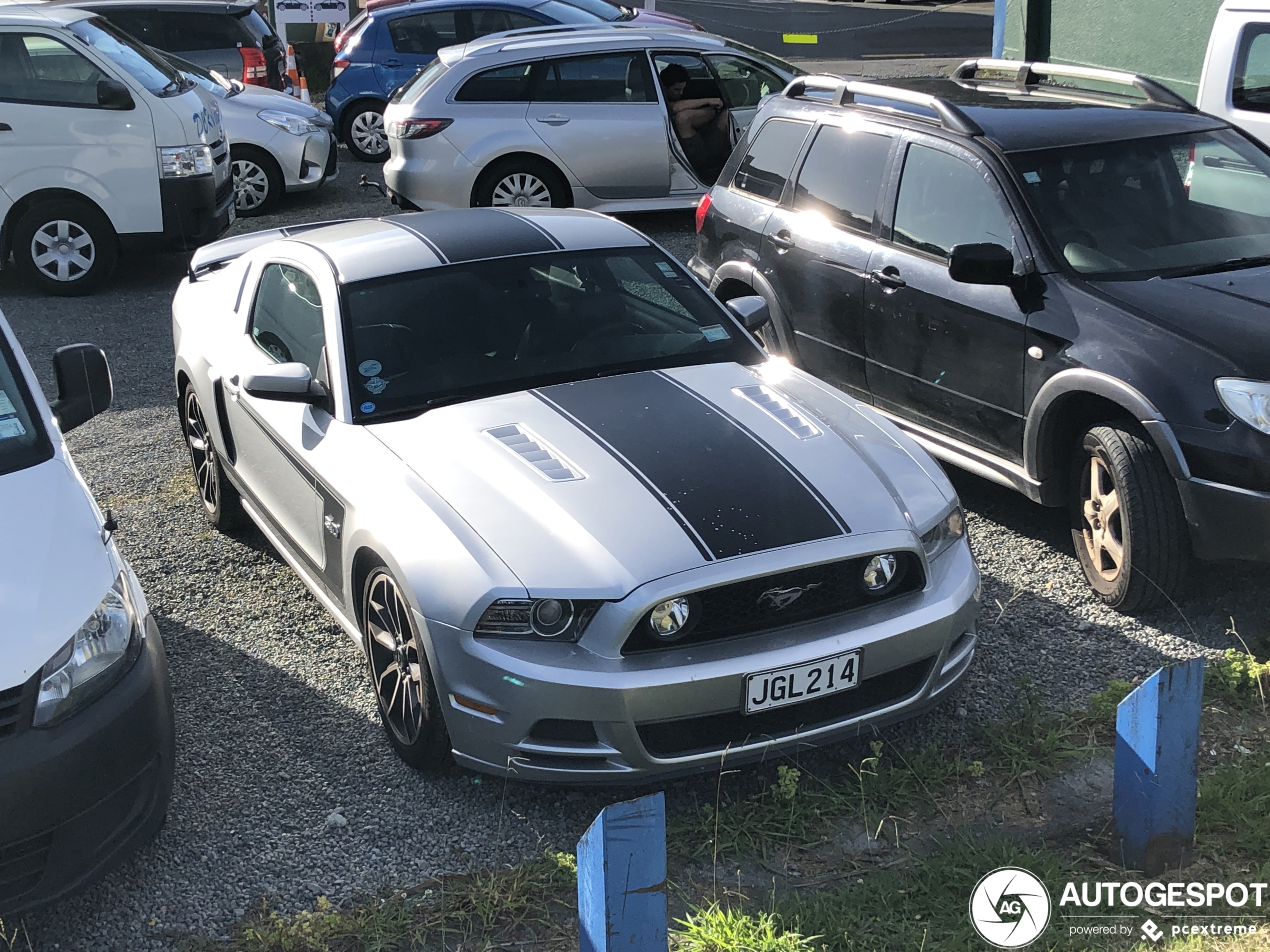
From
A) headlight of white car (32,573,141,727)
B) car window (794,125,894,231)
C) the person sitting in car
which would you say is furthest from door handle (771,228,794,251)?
the person sitting in car

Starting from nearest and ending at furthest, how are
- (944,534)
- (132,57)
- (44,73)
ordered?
(944,534) → (44,73) → (132,57)

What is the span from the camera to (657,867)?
276cm

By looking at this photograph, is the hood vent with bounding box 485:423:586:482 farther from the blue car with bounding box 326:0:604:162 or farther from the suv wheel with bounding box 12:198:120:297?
the blue car with bounding box 326:0:604:162

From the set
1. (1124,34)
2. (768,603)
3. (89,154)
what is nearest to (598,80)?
(89,154)

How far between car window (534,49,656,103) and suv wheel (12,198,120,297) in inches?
145

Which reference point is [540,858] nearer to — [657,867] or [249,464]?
[657,867]

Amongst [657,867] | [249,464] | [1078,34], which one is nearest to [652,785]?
[657,867]

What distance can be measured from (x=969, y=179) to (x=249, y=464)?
10.5 ft

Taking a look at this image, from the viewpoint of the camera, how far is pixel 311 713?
4578 mm

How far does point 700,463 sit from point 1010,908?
153 centimetres

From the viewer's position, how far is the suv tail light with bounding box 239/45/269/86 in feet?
46.7

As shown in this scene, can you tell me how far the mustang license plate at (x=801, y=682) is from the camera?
3643mm

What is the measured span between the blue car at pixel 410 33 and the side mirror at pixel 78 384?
34.7 ft

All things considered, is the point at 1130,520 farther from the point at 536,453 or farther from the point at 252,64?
the point at 252,64
